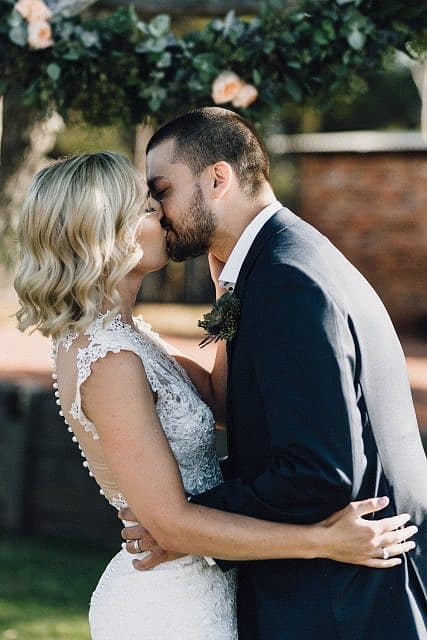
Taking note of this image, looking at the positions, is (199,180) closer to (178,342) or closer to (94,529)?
(94,529)

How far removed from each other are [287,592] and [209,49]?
79.1 inches

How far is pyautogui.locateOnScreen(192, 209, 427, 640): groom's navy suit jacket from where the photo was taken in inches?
94.9

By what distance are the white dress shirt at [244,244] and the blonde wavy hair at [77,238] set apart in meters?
0.24

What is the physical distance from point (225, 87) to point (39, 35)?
2.16ft

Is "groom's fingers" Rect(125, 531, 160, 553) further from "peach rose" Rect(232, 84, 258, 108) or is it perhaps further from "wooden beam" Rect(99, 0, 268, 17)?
"wooden beam" Rect(99, 0, 268, 17)

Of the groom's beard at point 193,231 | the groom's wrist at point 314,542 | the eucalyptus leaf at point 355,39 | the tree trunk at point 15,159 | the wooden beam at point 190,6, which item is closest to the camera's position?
the groom's wrist at point 314,542

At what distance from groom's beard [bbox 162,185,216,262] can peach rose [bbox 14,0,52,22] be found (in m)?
1.24

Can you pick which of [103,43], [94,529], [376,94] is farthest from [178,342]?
[376,94]

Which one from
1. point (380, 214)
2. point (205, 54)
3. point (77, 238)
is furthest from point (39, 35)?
point (380, 214)

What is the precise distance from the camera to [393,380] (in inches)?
105

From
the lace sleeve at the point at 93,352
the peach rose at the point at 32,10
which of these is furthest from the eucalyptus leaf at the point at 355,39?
the lace sleeve at the point at 93,352

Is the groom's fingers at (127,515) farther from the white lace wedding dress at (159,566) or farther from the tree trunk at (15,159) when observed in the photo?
the tree trunk at (15,159)

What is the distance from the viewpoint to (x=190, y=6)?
434 cm

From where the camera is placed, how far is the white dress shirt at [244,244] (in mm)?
2824
